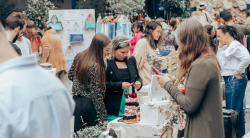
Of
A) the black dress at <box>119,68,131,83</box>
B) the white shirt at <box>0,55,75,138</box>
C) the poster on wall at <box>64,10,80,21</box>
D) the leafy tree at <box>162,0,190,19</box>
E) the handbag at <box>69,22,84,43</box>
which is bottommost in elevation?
the black dress at <box>119,68,131,83</box>

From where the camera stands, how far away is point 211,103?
1961 mm

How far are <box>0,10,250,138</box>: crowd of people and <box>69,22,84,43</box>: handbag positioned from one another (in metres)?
1.94

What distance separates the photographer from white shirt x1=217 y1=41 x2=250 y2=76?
4.02 m

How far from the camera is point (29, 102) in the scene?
842mm

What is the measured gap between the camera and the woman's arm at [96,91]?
2904mm

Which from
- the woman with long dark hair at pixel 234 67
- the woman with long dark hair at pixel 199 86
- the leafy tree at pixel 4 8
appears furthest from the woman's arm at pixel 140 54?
the leafy tree at pixel 4 8

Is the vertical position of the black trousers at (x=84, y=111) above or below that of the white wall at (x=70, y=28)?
below

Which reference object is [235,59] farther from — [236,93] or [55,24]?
[55,24]

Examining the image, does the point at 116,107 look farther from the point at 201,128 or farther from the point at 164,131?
the point at 201,128

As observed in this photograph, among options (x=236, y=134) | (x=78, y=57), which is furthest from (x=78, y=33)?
(x=236, y=134)

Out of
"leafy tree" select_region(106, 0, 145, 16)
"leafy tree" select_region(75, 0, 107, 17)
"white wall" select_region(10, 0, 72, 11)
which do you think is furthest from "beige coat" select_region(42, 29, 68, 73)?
"leafy tree" select_region(106, 0, 145, 16)

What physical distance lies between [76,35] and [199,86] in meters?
4.93

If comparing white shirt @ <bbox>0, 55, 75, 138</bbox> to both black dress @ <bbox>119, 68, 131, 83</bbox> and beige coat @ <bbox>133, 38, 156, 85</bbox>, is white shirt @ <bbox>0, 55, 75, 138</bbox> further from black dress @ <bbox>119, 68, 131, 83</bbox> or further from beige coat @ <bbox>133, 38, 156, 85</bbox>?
beige coat @ <bbox>133, 38, 156, 85</bbox>

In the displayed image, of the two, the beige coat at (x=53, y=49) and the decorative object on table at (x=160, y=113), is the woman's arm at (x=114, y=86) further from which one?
the beige coat at (x=53, y=49)
